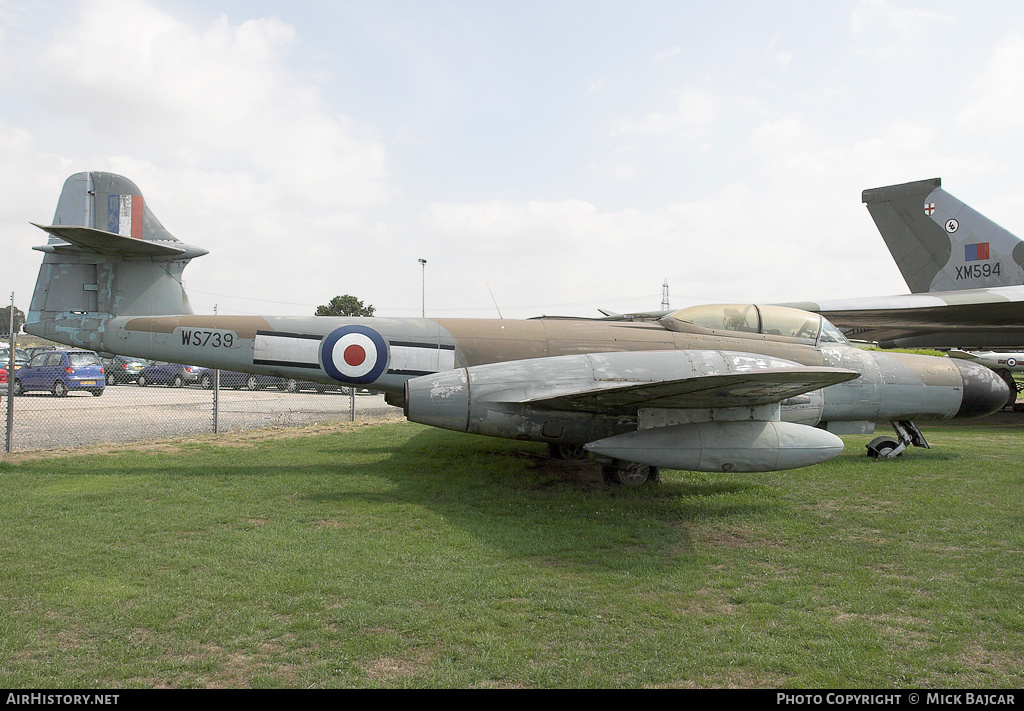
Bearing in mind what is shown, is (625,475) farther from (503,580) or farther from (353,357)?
(353,357)

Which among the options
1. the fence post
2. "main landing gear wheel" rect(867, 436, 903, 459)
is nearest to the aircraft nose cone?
"main landing gear wheel" rect(867, 436, 903, 459)

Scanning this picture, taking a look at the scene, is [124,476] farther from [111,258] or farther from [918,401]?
[918,401]

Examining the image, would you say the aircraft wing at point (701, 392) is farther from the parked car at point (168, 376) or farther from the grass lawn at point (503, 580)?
the parked car at point (168, 376)

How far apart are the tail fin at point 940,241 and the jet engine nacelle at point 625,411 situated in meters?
14.0

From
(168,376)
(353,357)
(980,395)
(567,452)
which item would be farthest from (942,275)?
(168,376)

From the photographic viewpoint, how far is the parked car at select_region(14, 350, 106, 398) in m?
19.8

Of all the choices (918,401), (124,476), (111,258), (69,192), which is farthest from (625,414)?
(69,192)

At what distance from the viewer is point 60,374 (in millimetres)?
19812

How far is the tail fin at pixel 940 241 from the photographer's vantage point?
16.5 metres

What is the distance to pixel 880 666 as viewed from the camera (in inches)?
126

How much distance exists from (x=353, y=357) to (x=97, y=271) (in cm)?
384

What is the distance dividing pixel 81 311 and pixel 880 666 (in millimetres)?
9627

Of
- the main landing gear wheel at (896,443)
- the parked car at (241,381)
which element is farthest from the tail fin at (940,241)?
the parked car at (241,381)

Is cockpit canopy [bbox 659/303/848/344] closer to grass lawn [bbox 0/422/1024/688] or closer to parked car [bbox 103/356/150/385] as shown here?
grass lawn [bbox 0/422/1024/688]
